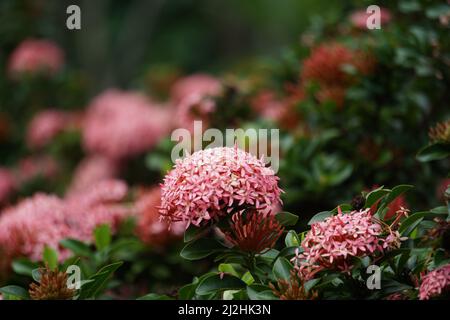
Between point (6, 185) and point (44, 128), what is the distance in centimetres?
49

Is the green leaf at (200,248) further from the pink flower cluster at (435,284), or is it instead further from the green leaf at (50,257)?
the green leaf at (50,257)

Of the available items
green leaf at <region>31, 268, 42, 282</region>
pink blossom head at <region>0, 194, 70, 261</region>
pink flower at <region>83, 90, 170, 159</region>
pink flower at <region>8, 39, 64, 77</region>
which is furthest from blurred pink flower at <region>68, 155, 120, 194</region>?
green leaf at <region>31, 268, 42, 282</region>

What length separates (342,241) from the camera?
1.54m

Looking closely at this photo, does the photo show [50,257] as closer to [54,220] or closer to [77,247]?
[77,247]

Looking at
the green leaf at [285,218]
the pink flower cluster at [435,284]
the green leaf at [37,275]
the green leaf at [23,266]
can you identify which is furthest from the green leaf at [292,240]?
the green leaf at [23,266]

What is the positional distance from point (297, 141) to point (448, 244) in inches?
49.0

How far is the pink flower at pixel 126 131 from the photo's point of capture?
3850 millimetres

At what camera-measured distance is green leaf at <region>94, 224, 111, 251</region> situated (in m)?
2.38

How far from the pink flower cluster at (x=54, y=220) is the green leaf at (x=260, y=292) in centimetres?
101

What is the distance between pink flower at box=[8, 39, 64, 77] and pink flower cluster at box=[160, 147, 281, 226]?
3.05 meters

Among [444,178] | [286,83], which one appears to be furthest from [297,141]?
[286,83]

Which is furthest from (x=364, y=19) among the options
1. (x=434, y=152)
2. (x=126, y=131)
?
(x=126, y=131)

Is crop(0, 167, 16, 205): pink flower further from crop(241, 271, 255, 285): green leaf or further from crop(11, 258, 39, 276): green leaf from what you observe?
crop(241, 271, 255, 285): green leaf
